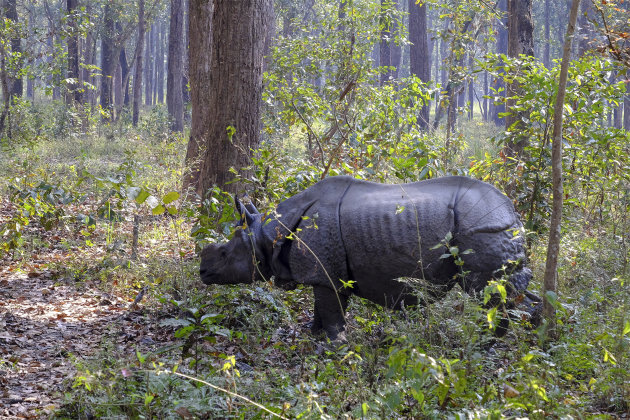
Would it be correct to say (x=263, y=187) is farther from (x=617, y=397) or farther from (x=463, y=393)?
(x=617, y=397)

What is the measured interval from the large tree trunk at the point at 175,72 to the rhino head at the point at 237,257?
19.6 metres

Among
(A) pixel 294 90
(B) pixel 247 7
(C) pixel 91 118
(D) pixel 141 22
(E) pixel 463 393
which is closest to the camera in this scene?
(E) pixel 463 393

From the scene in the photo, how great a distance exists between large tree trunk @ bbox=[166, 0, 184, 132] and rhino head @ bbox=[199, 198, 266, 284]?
1965cm

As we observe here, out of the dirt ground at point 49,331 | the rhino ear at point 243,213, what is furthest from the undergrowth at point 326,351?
the rhino ear at point 243,213

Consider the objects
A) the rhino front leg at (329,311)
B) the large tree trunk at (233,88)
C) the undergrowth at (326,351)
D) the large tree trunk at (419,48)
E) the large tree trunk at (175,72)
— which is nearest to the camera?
the undergrowth at (326,351)

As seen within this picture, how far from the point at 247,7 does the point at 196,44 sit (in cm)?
426

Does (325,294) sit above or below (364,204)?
below

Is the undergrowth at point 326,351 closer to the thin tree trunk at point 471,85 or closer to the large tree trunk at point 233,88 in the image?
the large tree trunk at point 233,88

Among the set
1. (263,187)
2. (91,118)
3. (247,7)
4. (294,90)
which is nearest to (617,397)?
(263,187)

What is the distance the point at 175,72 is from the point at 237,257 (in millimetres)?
20788

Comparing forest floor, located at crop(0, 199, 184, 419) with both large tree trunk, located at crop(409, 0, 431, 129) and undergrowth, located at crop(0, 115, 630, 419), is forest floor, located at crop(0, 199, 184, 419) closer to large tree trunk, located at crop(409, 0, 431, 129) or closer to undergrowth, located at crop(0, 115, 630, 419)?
undergrowth, located at crop(0, 115, 630, 419)

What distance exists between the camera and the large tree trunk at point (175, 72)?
2545cm

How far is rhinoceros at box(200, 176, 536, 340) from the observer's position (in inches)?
211

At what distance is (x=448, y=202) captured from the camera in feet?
18.0
